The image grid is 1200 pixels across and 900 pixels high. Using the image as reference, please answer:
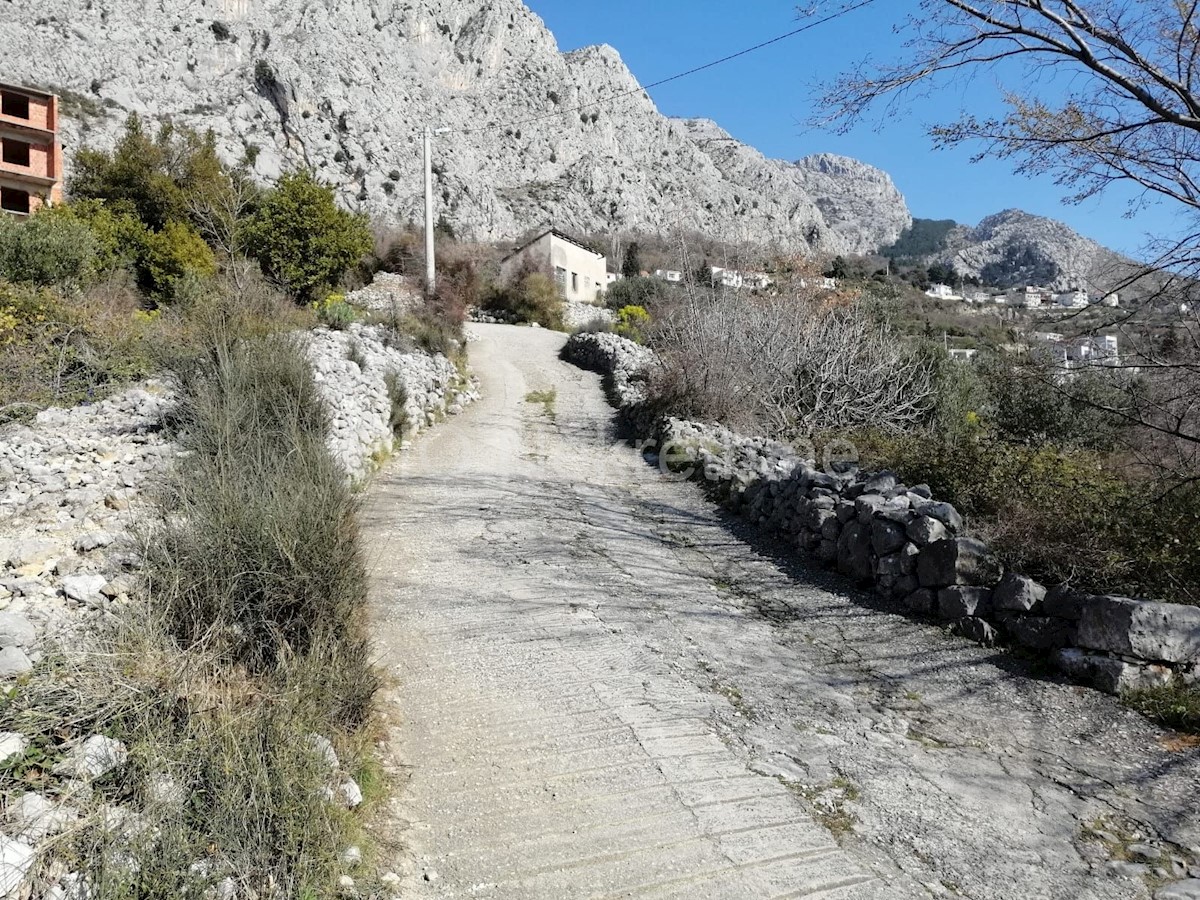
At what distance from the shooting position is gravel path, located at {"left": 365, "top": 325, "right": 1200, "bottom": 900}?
292 cm

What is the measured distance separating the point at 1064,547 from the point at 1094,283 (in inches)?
98.5

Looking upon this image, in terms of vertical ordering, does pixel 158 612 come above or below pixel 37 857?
above

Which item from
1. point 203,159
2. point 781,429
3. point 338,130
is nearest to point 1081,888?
point 781,429

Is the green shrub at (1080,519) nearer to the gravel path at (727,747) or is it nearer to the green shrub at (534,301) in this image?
the gravel path at (727,747)

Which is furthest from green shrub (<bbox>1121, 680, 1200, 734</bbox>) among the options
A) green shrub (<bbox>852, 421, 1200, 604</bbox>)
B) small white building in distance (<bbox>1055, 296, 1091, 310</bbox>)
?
small white building in distance (<bbox>1055, 296, 1091, 310</bbox>)

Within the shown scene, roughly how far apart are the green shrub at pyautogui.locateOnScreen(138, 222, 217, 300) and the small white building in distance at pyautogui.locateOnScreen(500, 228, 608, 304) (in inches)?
558

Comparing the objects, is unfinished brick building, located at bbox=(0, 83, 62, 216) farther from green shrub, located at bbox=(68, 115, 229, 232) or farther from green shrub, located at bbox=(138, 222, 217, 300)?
green shrub, located at bbox=(138, 222, 217, 300)

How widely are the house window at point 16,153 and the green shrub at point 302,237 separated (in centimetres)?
1251

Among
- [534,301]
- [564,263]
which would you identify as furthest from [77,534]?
[564,263]

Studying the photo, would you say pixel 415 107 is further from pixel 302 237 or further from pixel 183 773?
pixel 183 773

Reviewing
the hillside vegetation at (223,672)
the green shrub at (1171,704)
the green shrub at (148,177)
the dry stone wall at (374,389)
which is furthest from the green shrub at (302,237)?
the green shrub at (1171,704)

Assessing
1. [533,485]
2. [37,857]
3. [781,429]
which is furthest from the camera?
[781,429]

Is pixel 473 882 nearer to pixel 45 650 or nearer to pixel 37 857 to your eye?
pixel 37 857

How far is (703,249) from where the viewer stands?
22.6m
